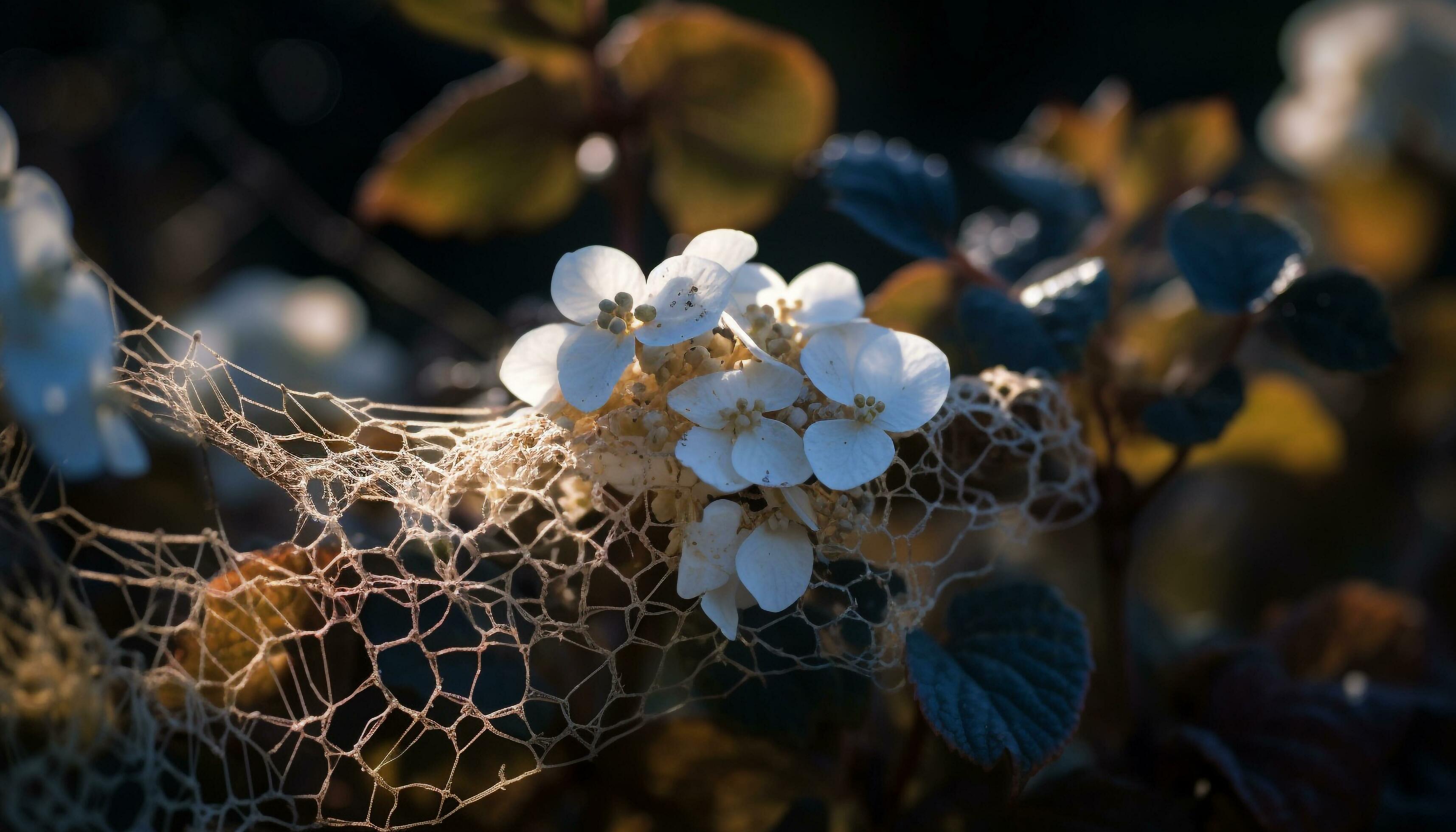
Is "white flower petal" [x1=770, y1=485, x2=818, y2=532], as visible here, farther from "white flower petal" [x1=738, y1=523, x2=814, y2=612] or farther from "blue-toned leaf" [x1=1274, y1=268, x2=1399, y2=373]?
"blue-toned leaf" [x1=1274, y1=268, x2=1399, y2=373]

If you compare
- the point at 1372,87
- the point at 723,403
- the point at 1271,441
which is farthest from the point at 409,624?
the point at 1372,87

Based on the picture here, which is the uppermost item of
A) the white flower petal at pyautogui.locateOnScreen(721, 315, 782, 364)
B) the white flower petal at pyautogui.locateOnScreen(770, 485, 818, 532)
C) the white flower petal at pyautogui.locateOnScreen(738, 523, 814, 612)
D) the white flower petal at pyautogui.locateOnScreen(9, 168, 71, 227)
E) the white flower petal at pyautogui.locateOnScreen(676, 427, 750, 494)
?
the white flower petal at pyautogui.locateOnScreen(9, 168, 71, 227)

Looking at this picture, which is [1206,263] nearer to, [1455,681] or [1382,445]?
[1455,681]

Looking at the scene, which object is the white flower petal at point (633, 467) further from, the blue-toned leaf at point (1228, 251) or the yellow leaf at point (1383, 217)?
the yellow leaf at point (1383, 217)

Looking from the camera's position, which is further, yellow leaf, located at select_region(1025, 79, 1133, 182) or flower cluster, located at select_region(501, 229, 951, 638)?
yellow leaf, located at select_region(1025, 79, 1133, 182)

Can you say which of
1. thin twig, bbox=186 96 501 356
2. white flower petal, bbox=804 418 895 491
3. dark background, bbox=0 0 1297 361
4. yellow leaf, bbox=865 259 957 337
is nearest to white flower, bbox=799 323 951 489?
white flower petal, bbox=804 418 895 491

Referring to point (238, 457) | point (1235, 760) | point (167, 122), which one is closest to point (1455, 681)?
point (1235, 760)
